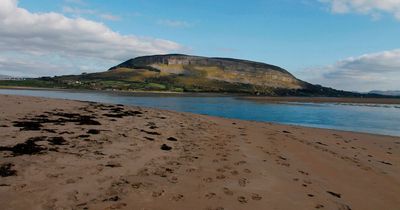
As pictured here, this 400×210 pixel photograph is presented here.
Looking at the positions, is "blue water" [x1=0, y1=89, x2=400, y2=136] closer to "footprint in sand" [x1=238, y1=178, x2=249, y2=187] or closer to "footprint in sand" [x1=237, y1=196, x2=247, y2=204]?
"footprint in sand" [x1=238, y1=178, x2=249, y2=187]

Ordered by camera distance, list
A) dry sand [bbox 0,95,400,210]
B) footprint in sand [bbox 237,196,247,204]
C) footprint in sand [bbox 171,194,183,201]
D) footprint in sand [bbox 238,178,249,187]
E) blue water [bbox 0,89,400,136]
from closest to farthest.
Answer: dry sand [bbox 0,95,400,210] < footprint in sand [bbox 171,194,183,201] < footprint in sand [bbox 237,196,247,204] < footprint in sand [bbox 238,178,249,187] < blue water [bbox 0,89,400,136]

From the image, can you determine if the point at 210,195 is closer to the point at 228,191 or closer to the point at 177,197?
the point at 228,191

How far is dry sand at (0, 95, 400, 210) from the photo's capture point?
31.1 ft

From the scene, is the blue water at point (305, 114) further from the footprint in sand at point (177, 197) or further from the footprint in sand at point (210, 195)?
the footprint in sand at point (177, 197)

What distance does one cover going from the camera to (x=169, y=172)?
1216 centimetres

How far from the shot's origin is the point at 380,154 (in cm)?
2155

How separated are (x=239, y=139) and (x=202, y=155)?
6.43m

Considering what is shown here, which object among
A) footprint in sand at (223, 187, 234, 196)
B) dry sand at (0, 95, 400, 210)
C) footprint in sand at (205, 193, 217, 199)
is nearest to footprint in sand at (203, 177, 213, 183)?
dry sand at (0, 95, 400, 210)

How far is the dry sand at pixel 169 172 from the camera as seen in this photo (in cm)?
948

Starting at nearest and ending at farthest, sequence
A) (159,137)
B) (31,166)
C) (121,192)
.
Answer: (121,192) → (31,166) → (159,137)

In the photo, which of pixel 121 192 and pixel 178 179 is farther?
pixel 178 179

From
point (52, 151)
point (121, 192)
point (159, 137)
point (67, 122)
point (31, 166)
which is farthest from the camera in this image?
point (67, 122)

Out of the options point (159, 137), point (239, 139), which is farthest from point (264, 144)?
point (159, 137)

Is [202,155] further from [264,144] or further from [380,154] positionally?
[380,154]
